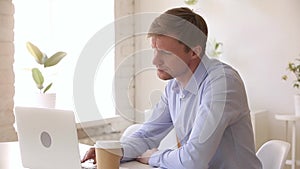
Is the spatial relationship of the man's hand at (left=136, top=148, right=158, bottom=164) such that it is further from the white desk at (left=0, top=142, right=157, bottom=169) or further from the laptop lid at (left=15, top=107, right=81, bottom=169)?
the laptop lid at (left=15, top=107, right=81, bottom=169)

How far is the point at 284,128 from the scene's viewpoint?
3262mm

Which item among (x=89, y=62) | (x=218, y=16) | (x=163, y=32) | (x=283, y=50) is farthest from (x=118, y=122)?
(x=163, y=32)

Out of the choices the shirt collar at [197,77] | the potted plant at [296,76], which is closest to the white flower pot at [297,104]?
the potted plant at [296,76]

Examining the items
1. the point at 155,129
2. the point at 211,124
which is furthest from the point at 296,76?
the point at 211,124

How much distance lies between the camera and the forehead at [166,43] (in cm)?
161

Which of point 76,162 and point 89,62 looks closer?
point 76,162

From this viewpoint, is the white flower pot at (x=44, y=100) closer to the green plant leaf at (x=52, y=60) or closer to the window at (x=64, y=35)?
the green plant leaf at (x=52, y=60)

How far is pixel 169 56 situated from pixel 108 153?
434mm

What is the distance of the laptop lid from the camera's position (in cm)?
138

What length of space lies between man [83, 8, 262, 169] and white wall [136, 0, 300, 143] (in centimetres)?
172

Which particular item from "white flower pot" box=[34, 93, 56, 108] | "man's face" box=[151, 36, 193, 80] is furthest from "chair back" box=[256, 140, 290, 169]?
"white flower pot" box=[34, 93, 56, 108]

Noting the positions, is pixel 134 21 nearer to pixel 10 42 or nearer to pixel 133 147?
pixel 10 42

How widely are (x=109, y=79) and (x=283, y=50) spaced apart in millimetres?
1420

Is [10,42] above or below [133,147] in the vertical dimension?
above
